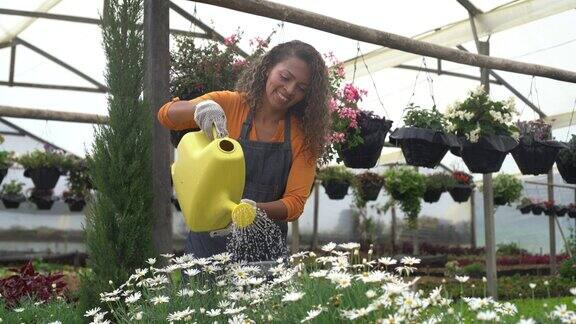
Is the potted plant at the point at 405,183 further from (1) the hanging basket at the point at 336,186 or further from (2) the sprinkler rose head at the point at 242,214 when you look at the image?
(2) the sprinkler rose head at the point at 242,214

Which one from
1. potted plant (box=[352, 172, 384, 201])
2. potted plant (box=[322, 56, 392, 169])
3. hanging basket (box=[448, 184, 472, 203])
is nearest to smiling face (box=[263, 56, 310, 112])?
potted plant (box=[322, 56, 392, 169])

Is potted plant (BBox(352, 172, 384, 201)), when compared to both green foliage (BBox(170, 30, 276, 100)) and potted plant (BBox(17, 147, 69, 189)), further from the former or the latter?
green foliage (BBox(170, 30, 276, 100))

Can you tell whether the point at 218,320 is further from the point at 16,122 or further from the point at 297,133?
the point at 16,122

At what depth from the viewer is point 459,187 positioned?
34.1 ft

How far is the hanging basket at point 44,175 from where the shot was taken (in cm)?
812

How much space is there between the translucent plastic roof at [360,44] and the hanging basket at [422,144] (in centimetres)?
187

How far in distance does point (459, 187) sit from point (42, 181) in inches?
231

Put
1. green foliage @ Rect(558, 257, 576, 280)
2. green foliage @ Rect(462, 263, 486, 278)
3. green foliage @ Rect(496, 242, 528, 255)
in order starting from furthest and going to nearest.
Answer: green foliage @ Rect(496, 242, 528, 255) < green foliage @ Rect(462, 263, 486, 278) < green foliage @ Rect(558, 257, 576, 280)

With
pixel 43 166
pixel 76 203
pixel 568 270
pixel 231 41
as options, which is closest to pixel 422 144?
pixel 231 41

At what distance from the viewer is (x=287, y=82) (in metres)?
2.69

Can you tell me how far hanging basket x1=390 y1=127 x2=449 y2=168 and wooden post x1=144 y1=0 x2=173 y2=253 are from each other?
2.00 m

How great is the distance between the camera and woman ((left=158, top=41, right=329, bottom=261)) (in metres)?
2.69

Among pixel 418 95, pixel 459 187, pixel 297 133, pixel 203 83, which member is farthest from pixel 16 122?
pixel 297 133

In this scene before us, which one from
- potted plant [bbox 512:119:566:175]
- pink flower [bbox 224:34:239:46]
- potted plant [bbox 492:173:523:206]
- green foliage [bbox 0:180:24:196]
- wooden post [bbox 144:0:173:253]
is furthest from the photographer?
potted plant [bbox 492:173:523:206]
